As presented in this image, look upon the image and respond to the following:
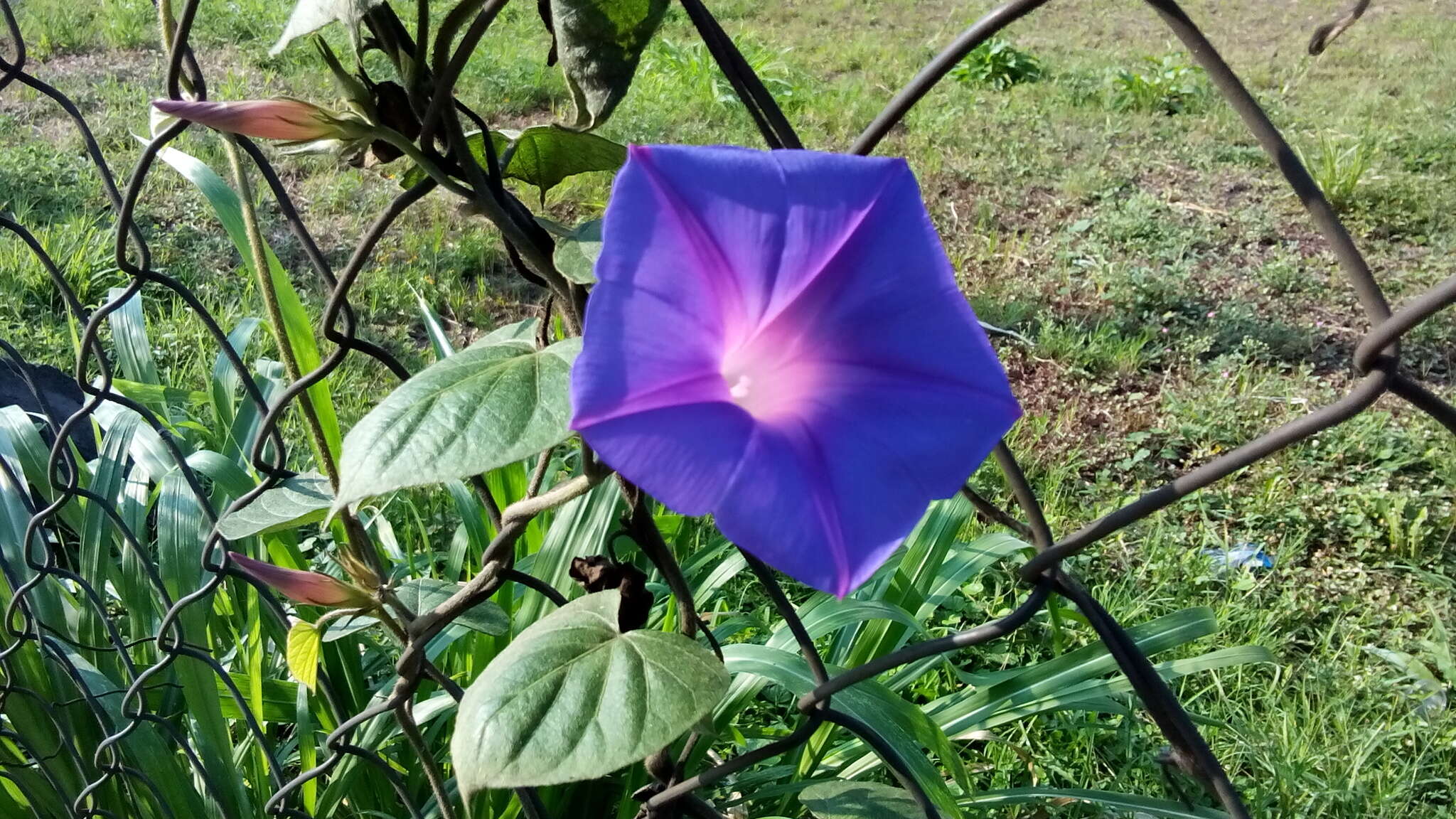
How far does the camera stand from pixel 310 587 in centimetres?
60

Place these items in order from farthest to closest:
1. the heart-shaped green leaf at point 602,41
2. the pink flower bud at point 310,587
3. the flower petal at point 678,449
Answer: the pink flower bud at point 310,587
the heart-shaped green leaf at point 602,41
the flower petal at point 678,449

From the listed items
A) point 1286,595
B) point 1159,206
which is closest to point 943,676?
point 1286,595

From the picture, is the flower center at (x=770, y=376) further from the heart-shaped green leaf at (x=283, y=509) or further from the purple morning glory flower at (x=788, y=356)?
the heart-shaped green leaf at (x=283, y=509)

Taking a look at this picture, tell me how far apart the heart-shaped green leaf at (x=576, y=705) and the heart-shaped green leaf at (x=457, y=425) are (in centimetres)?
12

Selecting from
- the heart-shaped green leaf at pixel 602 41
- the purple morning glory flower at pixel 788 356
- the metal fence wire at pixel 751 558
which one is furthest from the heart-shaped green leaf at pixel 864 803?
the heart-shaped green leaf at pixel 602 41

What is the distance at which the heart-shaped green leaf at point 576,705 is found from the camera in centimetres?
44

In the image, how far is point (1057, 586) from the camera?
1.57 feet

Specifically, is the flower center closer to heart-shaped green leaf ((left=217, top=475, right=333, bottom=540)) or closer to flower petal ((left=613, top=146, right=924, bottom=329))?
flower petal ((left=613, top=146, right=924, bottom=329))

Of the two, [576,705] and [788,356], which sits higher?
[788,356]

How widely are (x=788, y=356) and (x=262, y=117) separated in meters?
0.26

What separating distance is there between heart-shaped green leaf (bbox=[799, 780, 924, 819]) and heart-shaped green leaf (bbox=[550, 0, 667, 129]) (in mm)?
441

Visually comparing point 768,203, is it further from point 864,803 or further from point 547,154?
point 864,803

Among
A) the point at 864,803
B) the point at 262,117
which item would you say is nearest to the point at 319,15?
the point at 262,117

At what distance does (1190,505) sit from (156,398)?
175 centimetres
